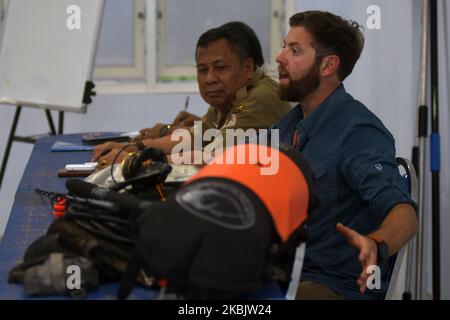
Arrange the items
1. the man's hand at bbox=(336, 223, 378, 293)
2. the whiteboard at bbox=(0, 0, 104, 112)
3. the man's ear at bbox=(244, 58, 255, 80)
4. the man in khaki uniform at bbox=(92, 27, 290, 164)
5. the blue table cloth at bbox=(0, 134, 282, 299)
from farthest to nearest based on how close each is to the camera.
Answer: the whiteboard at bbox=(0, 0, 104, 112), the man's ear at bbox=(244, 58, 255, 80), the man in khaki uniform at bbox=(92, 27, 290, 164), the man's hand at bbox=(336, 223, 378, 293), the blue table cloth at bbox=(0, 134, 282, 299)

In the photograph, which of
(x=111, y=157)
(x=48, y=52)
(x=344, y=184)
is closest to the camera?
(x=344, y=184)

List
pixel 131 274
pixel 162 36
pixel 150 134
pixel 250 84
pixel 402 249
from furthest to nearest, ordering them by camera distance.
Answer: pixel 162 36 < pixel 150 134 < pixel 250 84 < pixel 402 249 < pixel 131 274

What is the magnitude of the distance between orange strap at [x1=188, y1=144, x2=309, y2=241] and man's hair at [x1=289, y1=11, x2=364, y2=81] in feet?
2.68

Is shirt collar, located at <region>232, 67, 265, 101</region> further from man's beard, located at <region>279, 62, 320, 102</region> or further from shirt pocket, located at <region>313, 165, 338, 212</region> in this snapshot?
shirt pocket, located at <region>313, 165, 338, 212</region>

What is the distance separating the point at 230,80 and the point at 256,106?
0.19 metres

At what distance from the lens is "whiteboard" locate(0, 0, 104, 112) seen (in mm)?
3633

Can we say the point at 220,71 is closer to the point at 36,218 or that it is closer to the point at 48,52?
the point at 36,218

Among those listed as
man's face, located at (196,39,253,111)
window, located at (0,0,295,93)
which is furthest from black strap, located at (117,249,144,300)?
window, located at (0,0,295,93)

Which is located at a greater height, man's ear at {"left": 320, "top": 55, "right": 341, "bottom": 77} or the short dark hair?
the short dark hair

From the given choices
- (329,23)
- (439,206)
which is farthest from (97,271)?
(439,206)

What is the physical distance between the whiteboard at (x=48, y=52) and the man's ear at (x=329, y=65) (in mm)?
1976

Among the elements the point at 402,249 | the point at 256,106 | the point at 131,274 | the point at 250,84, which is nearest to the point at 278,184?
the point at 131,274

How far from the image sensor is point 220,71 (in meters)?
Result: 2.55
